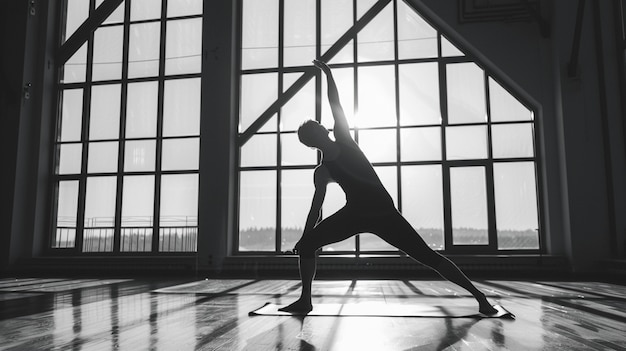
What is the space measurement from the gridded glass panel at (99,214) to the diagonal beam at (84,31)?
2417 mm

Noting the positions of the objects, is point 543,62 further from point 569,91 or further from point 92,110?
point 92,110

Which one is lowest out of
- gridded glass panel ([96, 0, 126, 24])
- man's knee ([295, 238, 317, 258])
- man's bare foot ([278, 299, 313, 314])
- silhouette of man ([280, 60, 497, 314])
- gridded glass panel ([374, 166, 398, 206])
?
man's bare foot ([278, 299, 313, 314])

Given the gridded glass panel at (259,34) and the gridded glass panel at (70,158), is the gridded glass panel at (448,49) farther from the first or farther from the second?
the gridded glass panel at (70,158)

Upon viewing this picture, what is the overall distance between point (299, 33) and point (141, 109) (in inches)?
121

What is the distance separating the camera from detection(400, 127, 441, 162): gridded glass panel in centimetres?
729

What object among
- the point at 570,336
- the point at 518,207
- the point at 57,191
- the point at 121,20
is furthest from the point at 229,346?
the point at 121,20

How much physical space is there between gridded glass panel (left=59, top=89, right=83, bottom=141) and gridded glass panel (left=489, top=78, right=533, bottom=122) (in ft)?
23.2

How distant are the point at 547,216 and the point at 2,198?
28.6ft

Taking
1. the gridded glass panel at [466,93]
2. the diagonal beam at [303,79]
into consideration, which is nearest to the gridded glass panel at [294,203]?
the diagonal beam at [303,79]

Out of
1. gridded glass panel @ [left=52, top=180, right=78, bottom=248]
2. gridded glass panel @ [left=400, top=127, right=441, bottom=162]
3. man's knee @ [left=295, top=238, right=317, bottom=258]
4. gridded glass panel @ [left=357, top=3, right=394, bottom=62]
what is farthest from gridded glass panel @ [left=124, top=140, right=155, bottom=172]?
man's knee @ [left=295, top=238, right=317, bottom=258]

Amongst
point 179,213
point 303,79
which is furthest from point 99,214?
point 303,79

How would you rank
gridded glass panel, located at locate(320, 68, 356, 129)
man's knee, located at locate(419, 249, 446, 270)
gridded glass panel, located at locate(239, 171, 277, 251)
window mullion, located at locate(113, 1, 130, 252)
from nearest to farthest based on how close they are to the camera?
man's knee, located at locate(419, 249, 446, 270)
gridded glass panel, located at locate(239, 171, 277, 251)
gridded glass panel, located at locate(320, 68, 356, 129)
window mullion, located at locate(113, 1, 130, 252)

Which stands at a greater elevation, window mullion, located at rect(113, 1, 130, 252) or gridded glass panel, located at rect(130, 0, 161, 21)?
gridded glass panel, located at rect(130, 0, 161, 21)

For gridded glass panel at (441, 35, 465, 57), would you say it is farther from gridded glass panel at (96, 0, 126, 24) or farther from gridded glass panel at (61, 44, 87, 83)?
gridded glass panel at (61, 44, 87, 83)
